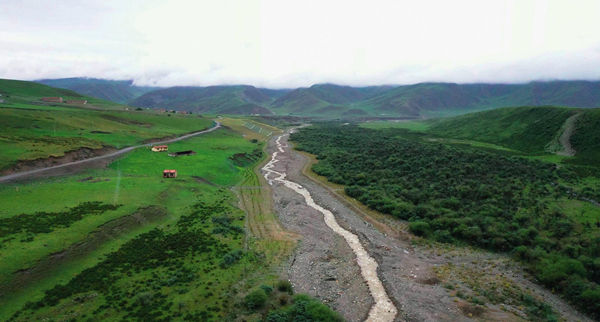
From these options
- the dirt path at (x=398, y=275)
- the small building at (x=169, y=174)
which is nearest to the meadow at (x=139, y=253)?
the dirt path at (x=398, y=275)

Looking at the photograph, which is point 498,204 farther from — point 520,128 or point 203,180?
point 520,128

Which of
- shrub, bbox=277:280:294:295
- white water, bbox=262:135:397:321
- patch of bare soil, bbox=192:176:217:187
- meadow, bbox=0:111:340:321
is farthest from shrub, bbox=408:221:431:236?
patch of bare soil, bbox=192:176:217:187

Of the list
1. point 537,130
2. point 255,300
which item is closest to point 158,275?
point 255,300

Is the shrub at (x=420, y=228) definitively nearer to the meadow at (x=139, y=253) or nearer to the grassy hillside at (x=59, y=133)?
the meadow at (x=139, y=253)

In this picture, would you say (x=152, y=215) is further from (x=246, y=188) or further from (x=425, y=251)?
(x=425, y=251)

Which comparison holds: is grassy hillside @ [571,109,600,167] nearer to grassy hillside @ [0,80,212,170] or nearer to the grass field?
the grass field
